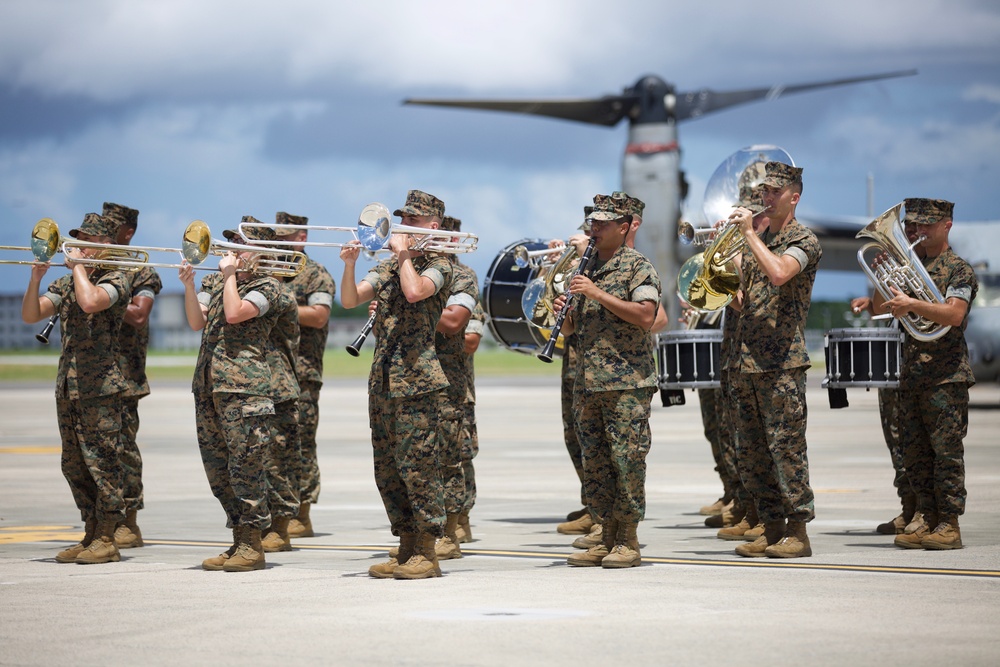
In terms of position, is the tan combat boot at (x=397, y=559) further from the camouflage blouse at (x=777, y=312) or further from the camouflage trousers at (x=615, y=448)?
the camouflage blouse at (x=777, y=312)

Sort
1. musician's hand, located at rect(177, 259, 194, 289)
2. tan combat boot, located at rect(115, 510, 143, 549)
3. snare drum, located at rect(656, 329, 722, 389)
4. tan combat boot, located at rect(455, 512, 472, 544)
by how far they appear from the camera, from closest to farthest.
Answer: musician's hand, located at rect(177, 259, 194, 289)
tan combat boot, located at rect(115, 510, 143, 549)
tan combat boot, located at rect(455, 512, 472, 544)
snare drum, located at rect(656, 329, 722, 389)

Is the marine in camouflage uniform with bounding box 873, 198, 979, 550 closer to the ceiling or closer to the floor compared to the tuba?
closer to the floor

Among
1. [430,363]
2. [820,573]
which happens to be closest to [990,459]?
[820,573]

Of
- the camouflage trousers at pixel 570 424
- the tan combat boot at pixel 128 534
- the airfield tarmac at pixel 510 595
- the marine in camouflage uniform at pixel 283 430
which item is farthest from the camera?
the camouflage trousers at pixel 570 424

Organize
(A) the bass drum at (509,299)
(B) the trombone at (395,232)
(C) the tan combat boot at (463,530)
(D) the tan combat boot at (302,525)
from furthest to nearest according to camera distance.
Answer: (A) the bass drum at (509,299) → (D) the tan combat boot at (302,525) → (C) the tan combat boot at (463,530) → (B) the trombone at (395,232)

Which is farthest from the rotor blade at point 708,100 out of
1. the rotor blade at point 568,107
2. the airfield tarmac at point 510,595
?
the airfield tarmac at point 510,595

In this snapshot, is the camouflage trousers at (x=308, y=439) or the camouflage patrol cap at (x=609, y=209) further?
the camouflage trousers at (x=308, y=439)

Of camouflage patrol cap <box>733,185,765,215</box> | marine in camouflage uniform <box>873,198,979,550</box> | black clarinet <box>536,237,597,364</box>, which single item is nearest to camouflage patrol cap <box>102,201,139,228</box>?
black clarinet <box>536,237,597,364</box>

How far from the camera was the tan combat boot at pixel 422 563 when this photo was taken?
8.59m

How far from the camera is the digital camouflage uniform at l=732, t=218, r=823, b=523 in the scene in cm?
A: 920

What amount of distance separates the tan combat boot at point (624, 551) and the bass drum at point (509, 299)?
3.46 meters

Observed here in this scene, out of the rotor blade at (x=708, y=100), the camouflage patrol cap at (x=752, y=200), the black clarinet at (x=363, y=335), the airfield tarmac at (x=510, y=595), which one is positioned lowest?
the airfield tarmac at (x=510, y=595)

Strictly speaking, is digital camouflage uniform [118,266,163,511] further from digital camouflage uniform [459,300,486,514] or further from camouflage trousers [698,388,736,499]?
camouflage trousers [698,388,736,499]

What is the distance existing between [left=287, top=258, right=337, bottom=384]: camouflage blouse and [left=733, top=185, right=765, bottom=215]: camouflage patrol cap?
Result: 10.00ft
